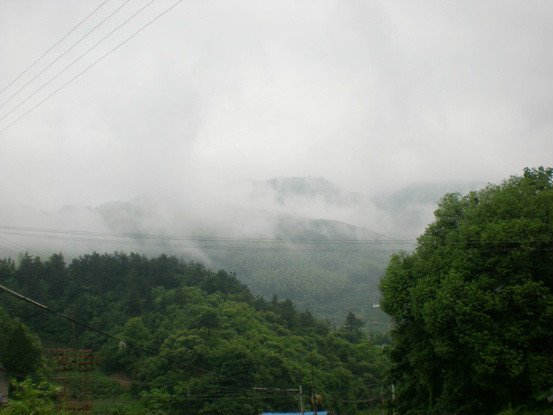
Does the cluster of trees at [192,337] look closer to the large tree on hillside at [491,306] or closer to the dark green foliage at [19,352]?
the dark green foliage at [19,352]

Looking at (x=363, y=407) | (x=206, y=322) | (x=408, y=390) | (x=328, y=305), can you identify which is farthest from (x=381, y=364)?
(x=328, y=305)

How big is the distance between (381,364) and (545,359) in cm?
5016

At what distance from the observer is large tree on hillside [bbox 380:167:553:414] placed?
19047mm

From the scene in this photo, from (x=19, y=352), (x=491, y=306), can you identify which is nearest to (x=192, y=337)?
(x=19, y=352)

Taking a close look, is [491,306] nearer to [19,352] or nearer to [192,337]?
[192,337]

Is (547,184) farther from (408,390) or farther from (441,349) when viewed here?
(408,390)

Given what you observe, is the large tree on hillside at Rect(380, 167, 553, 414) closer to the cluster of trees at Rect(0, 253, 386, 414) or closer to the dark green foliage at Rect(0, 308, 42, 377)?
the cluster of trees at Rect(0, 253, 386, 414)

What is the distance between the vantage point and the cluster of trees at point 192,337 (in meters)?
50.1

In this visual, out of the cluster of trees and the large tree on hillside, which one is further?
the cluster of trees

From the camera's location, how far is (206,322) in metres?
61.1

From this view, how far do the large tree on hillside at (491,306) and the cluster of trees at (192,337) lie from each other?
A: 1306 centimetres

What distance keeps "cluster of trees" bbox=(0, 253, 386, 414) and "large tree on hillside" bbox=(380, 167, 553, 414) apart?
514 inches

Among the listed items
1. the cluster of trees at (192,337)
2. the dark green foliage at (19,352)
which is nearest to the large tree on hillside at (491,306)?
the cluster of trees at (192,337)

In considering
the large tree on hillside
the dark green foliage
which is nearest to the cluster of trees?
the dark green foliage
